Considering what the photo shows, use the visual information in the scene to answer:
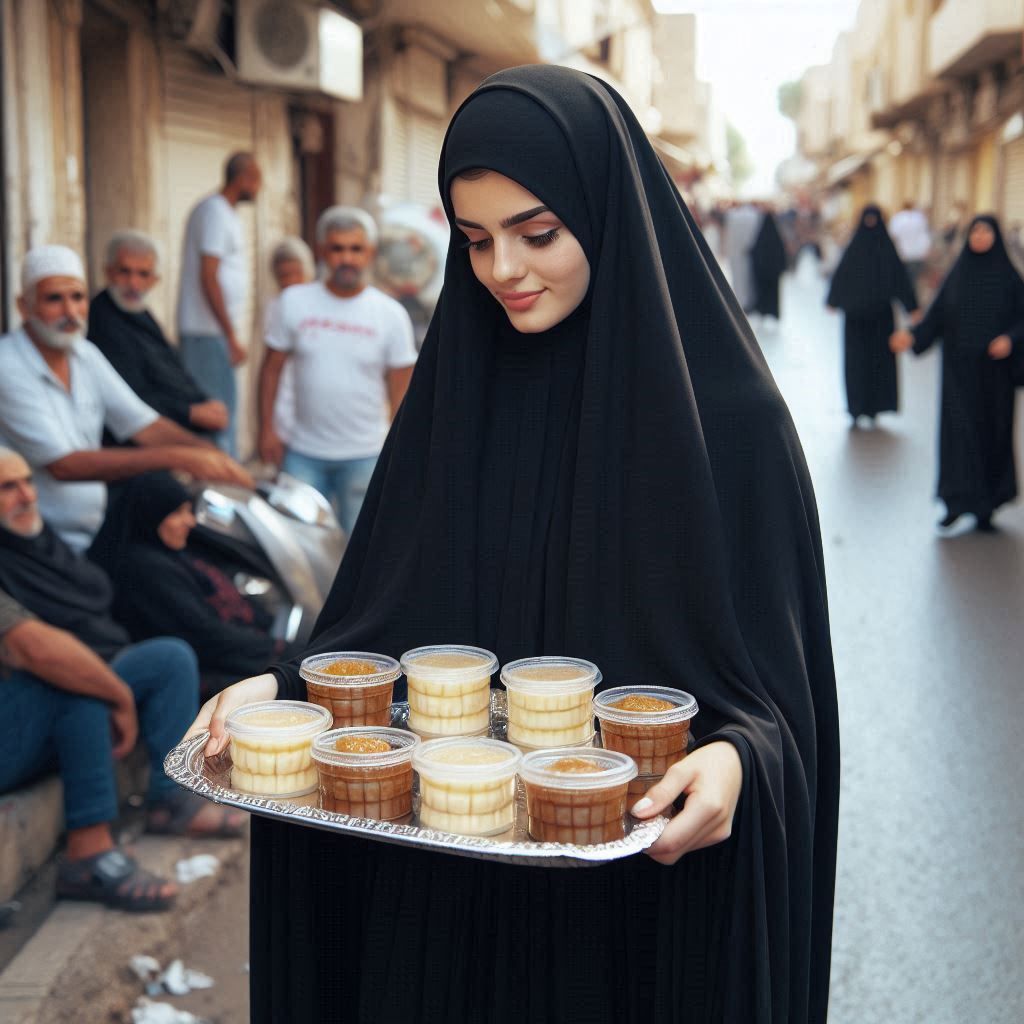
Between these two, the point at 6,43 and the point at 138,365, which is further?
the point at 6,43

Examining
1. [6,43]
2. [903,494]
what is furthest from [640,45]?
[6,43]

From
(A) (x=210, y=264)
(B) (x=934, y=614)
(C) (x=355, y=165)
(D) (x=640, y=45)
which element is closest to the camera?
(B) (x=934, y=614)

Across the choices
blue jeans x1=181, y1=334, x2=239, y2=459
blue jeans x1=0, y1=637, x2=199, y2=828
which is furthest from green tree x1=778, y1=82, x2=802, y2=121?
blue jeans x1=0, y1=637, x2=199, y2=828

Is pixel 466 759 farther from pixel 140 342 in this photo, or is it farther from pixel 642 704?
pixel 140 342

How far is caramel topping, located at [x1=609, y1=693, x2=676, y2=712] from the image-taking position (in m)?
1.74

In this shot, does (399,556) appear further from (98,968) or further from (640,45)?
(640,45)

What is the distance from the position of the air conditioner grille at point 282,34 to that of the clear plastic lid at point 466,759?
8.44 meters

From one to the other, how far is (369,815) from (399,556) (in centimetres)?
47

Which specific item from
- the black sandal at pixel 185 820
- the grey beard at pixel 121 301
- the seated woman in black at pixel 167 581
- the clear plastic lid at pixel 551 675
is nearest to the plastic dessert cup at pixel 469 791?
the clear plastic lid at pixel 551 675

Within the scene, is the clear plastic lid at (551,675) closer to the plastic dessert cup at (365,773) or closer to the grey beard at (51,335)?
the plastic dessert cup at (365,773)

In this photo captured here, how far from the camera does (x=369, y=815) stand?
5.45 ft

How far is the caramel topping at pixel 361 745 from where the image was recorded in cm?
169

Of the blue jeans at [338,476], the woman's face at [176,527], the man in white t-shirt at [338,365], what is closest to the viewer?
the woman's face at [176,527]

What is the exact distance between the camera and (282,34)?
9391 millimetres
